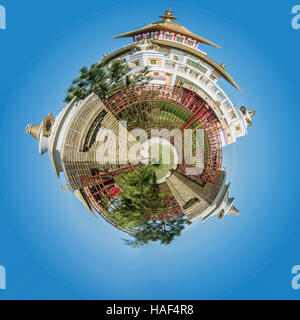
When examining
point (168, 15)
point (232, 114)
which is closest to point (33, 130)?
point (168, 15)

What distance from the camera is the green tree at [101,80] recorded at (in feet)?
31.1

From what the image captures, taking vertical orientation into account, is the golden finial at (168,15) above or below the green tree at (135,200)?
above

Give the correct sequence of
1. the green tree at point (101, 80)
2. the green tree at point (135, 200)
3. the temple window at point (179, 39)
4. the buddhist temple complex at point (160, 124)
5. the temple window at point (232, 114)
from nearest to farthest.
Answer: the green tree at point (101, 80) → the buddhist temple complex at point (160, 124) → the green tree at point (135, 200) → the temple window at point (179, 39) → the temple window at point (232, 114)

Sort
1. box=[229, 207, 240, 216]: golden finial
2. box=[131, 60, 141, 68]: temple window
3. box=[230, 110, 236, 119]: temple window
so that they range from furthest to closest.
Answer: box=[230, 110, 236, 119]: temple window, box=[229, 207, 240, 216]: golden finial, box=[131, 60, 141, 68]: temple window

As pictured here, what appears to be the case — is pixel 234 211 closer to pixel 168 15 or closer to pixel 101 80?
pixel 101 80

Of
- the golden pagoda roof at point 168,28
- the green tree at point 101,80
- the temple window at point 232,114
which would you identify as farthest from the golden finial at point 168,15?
the temple window at point 232,114

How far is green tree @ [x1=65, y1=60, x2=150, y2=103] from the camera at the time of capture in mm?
9484

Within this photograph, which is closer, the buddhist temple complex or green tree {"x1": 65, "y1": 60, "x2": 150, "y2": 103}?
green tree {"x1": 65, "y1": 60, "x2": 150, "y2": 103}

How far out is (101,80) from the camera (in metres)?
9.57

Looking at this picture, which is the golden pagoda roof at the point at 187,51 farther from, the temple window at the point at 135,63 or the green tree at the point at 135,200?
the green tree at the point at 135,200

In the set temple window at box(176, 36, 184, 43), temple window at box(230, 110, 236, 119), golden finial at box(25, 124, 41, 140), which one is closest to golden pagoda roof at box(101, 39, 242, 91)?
temple window at box(176, 36, 184, 43)

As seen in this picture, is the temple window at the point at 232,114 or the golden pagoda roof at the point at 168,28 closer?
the golden pagoda roof at the point at 168,28

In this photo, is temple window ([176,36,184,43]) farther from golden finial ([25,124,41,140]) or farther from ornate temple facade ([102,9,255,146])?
golden finial ([25,124,41,140])
